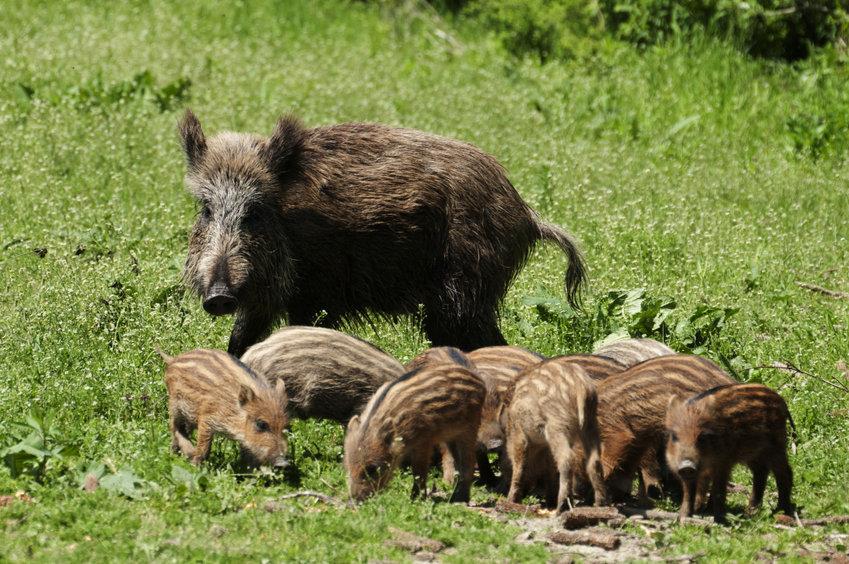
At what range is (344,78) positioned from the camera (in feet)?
49.2

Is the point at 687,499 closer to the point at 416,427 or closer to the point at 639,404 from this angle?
the point at 639,404

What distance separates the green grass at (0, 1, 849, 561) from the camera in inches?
219

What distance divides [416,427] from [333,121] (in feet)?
24.9

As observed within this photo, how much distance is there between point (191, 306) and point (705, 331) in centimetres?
338

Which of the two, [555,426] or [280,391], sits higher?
[555,426]

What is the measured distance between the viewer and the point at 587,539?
A: 17.9 feet

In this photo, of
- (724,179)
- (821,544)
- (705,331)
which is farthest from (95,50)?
(821,544)

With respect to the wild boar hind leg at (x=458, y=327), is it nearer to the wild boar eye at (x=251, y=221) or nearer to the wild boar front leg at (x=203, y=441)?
the wild boar eye at (x=251, y=221)

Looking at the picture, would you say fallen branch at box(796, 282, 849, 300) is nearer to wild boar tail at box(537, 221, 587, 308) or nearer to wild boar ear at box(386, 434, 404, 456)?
wild boar tail at box(537, 221, 587, 308)

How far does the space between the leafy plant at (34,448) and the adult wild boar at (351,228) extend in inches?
65.3

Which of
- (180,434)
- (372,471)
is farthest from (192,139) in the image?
(372,471)

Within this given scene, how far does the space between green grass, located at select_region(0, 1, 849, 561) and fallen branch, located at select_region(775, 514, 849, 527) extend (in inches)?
4.5

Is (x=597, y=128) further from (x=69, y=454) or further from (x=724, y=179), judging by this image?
(x=69, y=454)

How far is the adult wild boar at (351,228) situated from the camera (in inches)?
301
